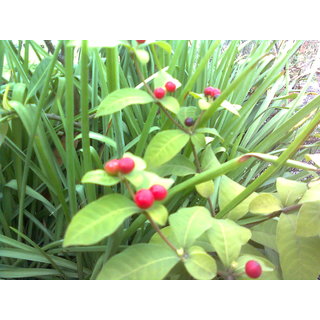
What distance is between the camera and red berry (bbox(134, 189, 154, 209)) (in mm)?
284

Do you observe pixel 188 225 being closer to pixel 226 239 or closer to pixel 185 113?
pixel 226 239

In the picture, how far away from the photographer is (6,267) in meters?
0.55

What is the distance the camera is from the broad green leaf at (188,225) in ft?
1.07

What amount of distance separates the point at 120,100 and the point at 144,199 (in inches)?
5.2

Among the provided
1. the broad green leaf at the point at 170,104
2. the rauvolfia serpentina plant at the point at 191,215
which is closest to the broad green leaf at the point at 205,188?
the rauvolfia serpentina plant at the point at 191,215

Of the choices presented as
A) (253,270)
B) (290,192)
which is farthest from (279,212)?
(253,270)

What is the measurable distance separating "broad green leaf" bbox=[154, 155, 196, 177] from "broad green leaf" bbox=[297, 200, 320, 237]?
0.47ft

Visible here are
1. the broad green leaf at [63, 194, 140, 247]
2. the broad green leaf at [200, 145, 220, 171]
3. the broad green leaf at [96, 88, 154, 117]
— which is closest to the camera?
the broad green leaf at [63, 194, 140, 247]

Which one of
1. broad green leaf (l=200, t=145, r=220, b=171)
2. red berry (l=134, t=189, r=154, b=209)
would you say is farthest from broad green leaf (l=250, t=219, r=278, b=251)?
red berry (l=134, t=189, r=154, b=209)

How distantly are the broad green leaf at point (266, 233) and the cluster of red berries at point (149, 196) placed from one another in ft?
0.65

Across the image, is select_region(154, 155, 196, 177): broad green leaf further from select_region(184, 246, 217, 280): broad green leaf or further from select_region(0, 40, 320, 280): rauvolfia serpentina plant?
select_region(184, 246, 217, 280): broad green leaf

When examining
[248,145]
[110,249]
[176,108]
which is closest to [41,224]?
[110,249]
